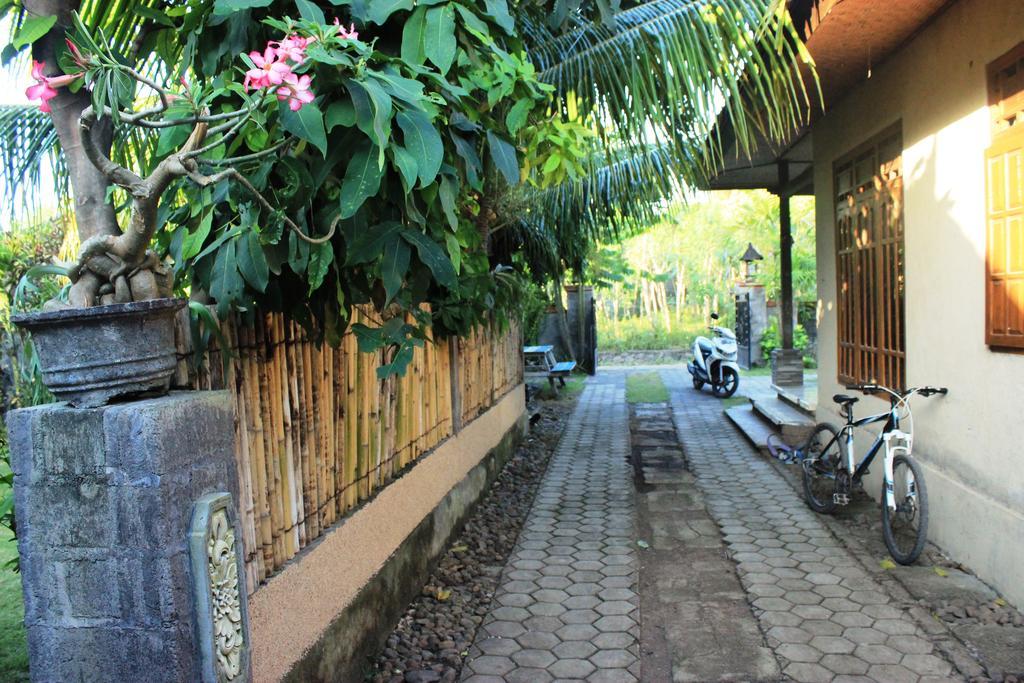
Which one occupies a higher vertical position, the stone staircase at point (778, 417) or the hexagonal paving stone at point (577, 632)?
the stone staircase at point (778, 417)

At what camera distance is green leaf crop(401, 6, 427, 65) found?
2.21 metres

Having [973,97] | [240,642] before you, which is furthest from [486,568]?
[973,97]

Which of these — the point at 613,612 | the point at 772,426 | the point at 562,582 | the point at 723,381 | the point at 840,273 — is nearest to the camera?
the point at 613,612

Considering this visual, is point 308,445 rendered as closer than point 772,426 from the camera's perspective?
Yes

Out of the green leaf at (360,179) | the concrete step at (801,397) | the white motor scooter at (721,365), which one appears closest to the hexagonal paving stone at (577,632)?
the green leaf at (360,179)

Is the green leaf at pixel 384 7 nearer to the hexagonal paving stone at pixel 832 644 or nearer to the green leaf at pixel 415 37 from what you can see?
the green leaf at pixel 415 37

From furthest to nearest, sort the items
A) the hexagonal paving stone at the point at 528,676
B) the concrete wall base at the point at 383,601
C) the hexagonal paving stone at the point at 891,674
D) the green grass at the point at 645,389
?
the green grass at the point at 645,389 → the hexagonal paving stone at the point at 528,676 → the hexagonal paving stone at the point at 891,674 → the concrete wall base at the point at 383,601

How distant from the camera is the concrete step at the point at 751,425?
8.11m

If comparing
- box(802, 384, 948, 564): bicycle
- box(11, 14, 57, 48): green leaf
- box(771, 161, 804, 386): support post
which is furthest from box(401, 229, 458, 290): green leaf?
box(771, 161, 804, 386): support post

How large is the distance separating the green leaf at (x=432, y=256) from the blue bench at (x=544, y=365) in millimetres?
10245

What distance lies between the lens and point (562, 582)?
443 cm

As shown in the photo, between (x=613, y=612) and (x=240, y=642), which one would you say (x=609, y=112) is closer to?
(x=613, y=612)

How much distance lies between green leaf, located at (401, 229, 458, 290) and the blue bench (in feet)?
33.6

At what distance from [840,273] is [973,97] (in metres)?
2.60
